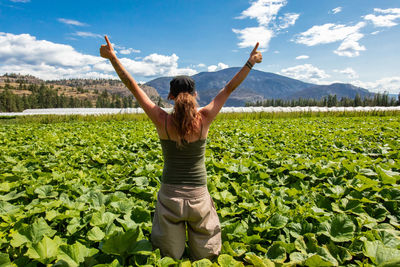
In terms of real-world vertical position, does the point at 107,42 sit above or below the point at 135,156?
above

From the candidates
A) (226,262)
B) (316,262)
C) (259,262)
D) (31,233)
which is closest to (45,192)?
(31,233)

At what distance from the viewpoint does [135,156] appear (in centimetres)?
563

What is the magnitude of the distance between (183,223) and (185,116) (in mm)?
978

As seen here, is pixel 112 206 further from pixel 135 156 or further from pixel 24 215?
pixel 135 156

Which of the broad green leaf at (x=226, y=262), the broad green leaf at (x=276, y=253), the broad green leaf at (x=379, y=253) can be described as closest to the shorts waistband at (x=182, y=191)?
the broad green leaf at (x=226, y=262)

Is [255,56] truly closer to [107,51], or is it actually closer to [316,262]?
[107,51]

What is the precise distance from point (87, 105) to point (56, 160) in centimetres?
10358

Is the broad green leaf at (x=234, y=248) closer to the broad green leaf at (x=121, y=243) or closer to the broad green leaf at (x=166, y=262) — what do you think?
the broad green leaf at (x=166, y=262)

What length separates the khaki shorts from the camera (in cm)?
199

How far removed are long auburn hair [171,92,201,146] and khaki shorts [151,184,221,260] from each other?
1.63 ft

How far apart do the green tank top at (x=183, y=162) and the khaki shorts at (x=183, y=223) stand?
0.06 m

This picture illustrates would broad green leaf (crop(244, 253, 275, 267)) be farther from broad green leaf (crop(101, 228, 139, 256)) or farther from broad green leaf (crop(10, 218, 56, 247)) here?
broad green leaf (crop(10, 218, 56, 247))

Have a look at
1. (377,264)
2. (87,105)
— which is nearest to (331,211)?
(377,264)

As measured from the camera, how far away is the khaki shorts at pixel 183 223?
1990 mm
